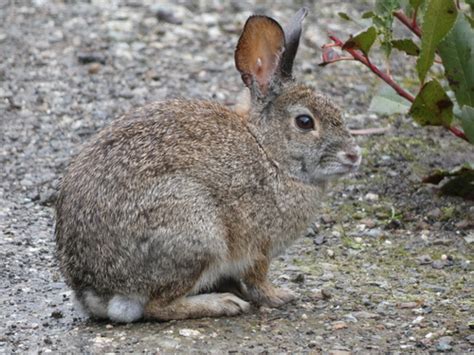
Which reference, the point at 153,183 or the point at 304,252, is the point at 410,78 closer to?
the point at 304,252

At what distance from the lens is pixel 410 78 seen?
446 inches

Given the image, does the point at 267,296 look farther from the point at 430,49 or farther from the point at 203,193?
the point at 430,49

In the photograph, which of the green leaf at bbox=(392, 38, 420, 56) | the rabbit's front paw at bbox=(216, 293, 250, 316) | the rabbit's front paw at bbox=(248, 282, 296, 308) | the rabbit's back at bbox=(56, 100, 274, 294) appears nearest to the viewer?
the rabbit's back at bbox=(56, 100, 274, 294)

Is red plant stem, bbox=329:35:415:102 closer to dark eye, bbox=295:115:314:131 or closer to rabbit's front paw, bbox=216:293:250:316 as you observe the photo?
dark eye, bbox=295:115:314:131

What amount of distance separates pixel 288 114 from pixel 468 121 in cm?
143

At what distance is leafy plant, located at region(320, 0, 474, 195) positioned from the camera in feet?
24.8

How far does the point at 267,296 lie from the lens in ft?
23.0

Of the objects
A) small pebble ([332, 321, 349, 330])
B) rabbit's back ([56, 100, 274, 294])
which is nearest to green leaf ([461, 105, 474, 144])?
rabbit's back ([56, 100, 274, 294])

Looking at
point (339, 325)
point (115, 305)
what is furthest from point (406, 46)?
point (115, 305)

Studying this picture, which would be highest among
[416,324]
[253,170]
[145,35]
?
[253,170]

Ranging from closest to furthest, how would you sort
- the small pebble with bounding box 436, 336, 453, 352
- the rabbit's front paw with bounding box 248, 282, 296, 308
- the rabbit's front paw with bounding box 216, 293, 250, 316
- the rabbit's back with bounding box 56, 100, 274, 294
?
1. the small pebble with bounding box 436, 336, 453, 352
2. the rabbit's back with bounding box 56, 100, 274, 294
3. the rabbit's front paw with bounding box 216, 293, 250, 316
4. the rabbit's front paw with bounding box 248, 282, 296, 308

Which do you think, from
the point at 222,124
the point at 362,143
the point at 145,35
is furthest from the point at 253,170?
the point at 145,35

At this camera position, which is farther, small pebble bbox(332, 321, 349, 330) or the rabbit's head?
the rabbit's head

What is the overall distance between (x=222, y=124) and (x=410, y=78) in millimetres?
4685
